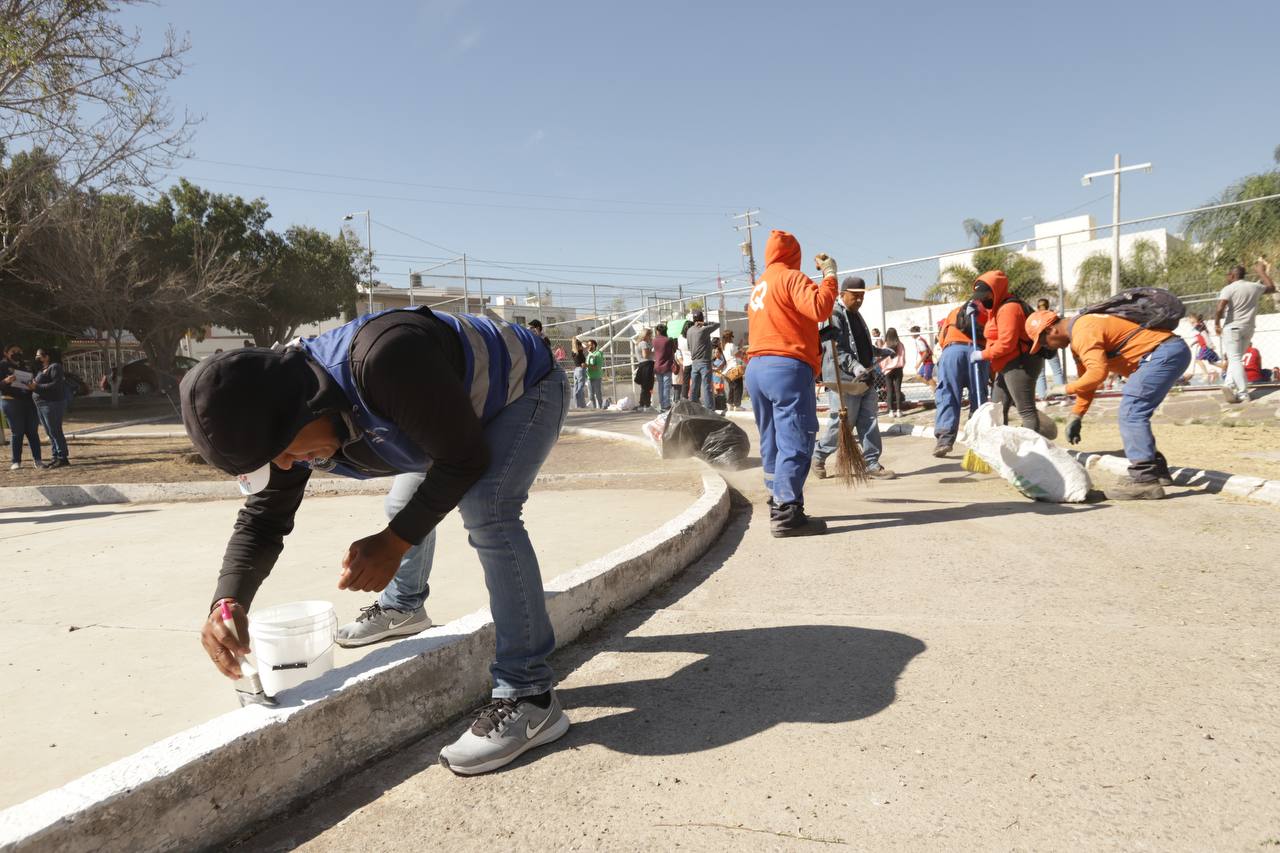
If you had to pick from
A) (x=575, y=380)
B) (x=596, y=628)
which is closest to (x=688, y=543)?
(x=596, y=628)

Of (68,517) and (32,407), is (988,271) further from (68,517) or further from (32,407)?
(32,407)

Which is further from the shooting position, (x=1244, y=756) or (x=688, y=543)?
(x=688, y=543)

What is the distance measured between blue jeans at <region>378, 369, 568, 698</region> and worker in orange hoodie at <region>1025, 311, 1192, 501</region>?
484cm

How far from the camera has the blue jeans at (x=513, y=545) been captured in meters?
2.30

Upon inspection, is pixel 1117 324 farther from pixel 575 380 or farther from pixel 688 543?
pixel 575 380

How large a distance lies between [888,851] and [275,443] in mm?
1644

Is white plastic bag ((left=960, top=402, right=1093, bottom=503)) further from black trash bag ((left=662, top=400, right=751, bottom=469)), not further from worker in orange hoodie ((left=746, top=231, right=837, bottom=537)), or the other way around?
black trash bag ((left=662, top=400, right=751, bottom=469))

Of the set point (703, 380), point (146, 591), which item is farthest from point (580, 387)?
point (146, 591)

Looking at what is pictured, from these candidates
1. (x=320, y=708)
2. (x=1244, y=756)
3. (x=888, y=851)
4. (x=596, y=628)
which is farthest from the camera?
(x=596, y=628)

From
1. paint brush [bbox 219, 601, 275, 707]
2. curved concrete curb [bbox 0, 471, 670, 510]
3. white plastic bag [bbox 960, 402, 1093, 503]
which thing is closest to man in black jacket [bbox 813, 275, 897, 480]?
white plastic bag [bbox 960, 402, 1093, 503]

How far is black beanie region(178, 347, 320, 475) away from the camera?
1742 millimetres

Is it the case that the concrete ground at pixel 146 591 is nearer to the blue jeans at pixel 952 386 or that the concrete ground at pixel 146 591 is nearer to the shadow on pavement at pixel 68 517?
the shadow on pavement at pixel 68 517

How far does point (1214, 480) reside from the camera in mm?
Answer: 5797

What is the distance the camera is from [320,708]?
224cm
